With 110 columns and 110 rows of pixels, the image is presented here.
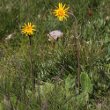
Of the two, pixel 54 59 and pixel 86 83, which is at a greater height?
pixel 54 59

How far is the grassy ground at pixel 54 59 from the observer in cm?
338

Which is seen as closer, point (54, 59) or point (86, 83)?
point (86, 83)

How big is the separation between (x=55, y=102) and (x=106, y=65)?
811 millimetres

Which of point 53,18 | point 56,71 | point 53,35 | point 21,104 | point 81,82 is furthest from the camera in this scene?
point 53,18

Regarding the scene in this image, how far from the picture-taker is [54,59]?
4.02m

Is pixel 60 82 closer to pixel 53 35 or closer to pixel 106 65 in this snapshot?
pixel 106 65

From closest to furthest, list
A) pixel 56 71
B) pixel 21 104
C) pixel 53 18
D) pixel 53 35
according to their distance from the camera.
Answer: pixel 21 104, pixel 56 71, pixel 53 35, pixel 53 18

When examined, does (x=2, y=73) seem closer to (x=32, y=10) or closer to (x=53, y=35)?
(x=53, y=35)

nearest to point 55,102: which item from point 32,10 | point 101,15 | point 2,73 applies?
point 2,73

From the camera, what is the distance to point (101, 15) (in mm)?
4879

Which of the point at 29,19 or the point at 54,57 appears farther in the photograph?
the point at 29,19

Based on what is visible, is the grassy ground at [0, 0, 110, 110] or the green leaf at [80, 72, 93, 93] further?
the green leaf at [80, 72, 93, 93]

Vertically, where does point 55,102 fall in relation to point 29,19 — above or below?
below

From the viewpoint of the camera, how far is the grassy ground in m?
3.38
